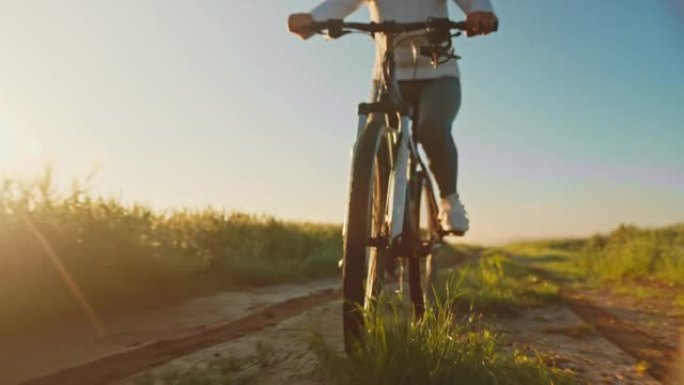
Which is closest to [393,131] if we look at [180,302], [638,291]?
[180,302]

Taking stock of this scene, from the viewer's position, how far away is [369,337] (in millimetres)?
2746

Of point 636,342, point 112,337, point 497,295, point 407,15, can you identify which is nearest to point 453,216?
point 407,15

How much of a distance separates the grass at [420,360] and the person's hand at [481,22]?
5.22 feet

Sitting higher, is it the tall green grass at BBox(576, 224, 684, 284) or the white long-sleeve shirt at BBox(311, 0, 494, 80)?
the white long-sleeve shirt at BBox(311, 0, 494, 80)

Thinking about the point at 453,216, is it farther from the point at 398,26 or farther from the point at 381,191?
the point at 398,26

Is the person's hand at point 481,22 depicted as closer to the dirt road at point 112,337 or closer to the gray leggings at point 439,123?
the gray leggings at point 439,123

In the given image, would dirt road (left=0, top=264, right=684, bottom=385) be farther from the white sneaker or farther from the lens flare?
the white sneaker

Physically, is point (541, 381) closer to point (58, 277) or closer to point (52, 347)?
point (52, 347)

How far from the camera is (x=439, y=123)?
4.11 meters

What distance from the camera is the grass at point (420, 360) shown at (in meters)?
2.53

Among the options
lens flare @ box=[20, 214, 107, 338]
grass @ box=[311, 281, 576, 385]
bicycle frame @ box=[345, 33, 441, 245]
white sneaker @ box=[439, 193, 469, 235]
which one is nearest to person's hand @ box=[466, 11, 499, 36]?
bicycle frame @ box=[345, 33, 441, 245]

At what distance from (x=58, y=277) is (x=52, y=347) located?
126cm

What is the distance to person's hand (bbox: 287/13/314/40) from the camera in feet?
12.6

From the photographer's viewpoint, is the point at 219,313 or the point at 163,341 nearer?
the point at 163,341
